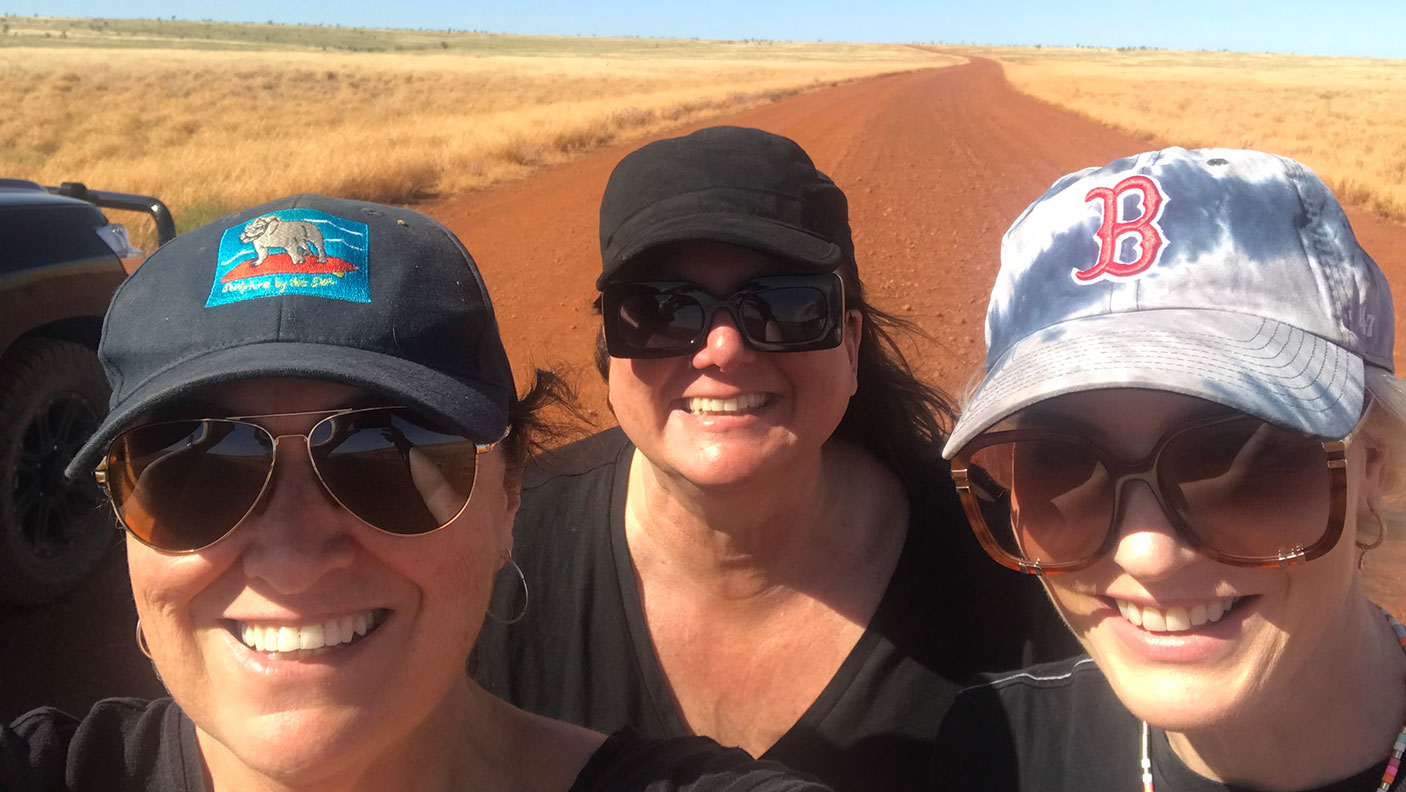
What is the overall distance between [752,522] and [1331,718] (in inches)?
48.8

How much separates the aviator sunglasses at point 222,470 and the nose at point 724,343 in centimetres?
89

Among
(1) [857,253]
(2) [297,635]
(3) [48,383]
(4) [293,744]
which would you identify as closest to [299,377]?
(2) [297,635]

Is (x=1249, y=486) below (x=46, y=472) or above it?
above

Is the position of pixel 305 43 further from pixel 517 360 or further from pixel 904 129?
pixel 517 360

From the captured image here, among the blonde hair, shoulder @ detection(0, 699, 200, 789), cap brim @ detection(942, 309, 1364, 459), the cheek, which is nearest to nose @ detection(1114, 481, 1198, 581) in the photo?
cap brim @ detection(942, 309, 1364, 459)

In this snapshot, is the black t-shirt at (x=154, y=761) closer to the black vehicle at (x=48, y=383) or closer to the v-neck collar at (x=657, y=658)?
the v-neck collar at (x=657, y=658)

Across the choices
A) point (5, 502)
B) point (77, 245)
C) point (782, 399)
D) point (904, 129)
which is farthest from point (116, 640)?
point (904, 129)

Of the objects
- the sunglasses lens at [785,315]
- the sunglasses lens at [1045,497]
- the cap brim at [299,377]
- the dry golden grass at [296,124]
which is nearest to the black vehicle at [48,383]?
the cap brim at [299,377]

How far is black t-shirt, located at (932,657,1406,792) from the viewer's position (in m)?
1.72

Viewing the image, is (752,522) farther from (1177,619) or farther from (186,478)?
(186,478)

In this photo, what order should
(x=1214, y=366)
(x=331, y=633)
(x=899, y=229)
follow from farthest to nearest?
(x=899, y=229) → (x=331, y=633) → (x=1214, y=366)

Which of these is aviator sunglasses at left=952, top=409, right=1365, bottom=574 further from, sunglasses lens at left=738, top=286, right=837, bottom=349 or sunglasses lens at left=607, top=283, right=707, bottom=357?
sunglasses lens at left=607, top=283, right=707, bottom=357

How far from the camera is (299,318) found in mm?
1335

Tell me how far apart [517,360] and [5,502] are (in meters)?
3.23
